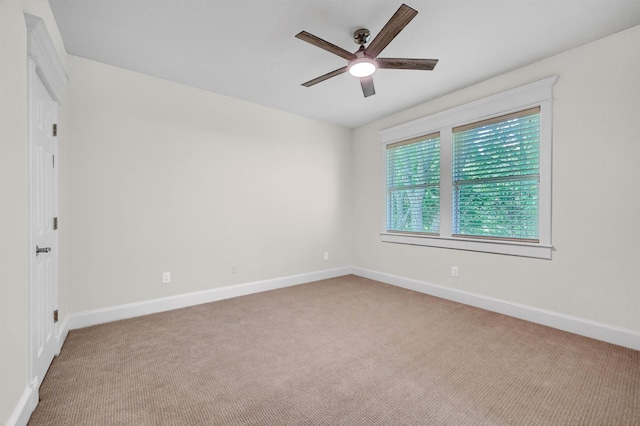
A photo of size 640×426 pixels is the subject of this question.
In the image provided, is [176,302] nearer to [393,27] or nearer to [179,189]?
[179,189]

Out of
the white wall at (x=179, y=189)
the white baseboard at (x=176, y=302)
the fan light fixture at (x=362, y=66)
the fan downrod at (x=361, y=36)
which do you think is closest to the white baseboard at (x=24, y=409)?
the white baseboard at (x=176, y=302)

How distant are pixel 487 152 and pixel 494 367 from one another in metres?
2.36

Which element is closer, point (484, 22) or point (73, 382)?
point (73, 382)

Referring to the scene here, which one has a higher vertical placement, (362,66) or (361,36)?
(361,36)

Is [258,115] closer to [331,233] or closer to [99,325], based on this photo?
[331,233]

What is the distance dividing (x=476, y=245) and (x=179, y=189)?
3604mm

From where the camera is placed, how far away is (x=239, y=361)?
2.20 meters

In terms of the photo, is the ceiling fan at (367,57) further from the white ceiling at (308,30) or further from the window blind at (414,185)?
the window blind at (414,185)

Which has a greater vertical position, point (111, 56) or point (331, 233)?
point (111, 56)

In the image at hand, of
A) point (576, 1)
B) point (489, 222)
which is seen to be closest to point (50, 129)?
point (576, 1)

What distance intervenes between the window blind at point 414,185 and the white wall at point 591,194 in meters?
0.92

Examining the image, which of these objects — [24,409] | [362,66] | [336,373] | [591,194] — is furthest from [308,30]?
[24,409]

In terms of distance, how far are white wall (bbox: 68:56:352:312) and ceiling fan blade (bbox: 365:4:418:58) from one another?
221 centimetres

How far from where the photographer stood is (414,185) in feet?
13.9
